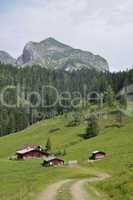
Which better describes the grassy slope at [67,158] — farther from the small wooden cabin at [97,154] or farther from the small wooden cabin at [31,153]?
the small wooden cabin at [31,153]

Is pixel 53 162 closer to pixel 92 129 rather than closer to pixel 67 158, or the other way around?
pixel 67 158

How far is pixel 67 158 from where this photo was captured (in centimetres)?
11144

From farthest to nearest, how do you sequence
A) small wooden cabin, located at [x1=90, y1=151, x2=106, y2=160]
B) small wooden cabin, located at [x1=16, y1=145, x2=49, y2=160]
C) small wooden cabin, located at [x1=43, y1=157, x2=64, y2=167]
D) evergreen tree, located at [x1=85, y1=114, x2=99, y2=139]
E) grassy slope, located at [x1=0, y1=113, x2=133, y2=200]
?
evergreen tree, located at [x1=85, y1=114, x2=99, y2=139]
small wooden cabin, located at [x1=16, y1=145, x2=49, y2=160]
small wooden cabin, located at [x1=90, y1=151, x2=106, y2=160]
small wooden cabin, located at [x1=43, y1=157, x2=64, y2=167]
grassy slope, located at [x1=0, y1=113, x2=133, y2=200]

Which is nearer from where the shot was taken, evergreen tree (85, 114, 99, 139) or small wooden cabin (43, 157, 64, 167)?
small wooden cabin (43, 157, 64, 167)

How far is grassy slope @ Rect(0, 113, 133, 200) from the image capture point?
44.9m

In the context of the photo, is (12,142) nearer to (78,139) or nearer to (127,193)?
(78,139)

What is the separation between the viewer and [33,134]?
177125 mm

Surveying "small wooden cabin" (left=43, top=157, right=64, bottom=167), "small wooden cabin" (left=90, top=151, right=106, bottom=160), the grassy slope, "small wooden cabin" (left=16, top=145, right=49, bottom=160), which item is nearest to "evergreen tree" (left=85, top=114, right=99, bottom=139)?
the grassy slope

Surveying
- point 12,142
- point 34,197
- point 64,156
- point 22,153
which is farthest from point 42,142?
point 34,197

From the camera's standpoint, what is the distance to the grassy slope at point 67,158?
44875mm

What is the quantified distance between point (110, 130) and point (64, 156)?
3521 cm

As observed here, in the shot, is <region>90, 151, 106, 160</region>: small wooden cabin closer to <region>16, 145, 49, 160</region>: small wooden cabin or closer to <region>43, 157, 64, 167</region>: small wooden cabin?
<region>43, 157, 64, 167</region>: small wooden cabin

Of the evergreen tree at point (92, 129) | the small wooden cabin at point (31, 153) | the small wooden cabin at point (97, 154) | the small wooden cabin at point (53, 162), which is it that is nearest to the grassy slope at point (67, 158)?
the small wooden cabin at point (97, 154)

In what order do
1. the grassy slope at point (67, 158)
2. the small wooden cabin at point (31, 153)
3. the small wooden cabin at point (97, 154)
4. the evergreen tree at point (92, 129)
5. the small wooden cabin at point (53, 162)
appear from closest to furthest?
the grassy slope at point (67, 158), the small wooden cabin at point (53, 162), the small wooden cabin at point (97, 154), the small wooden cabin at point (31, 153), the evergreen tree at point (92, 129)
